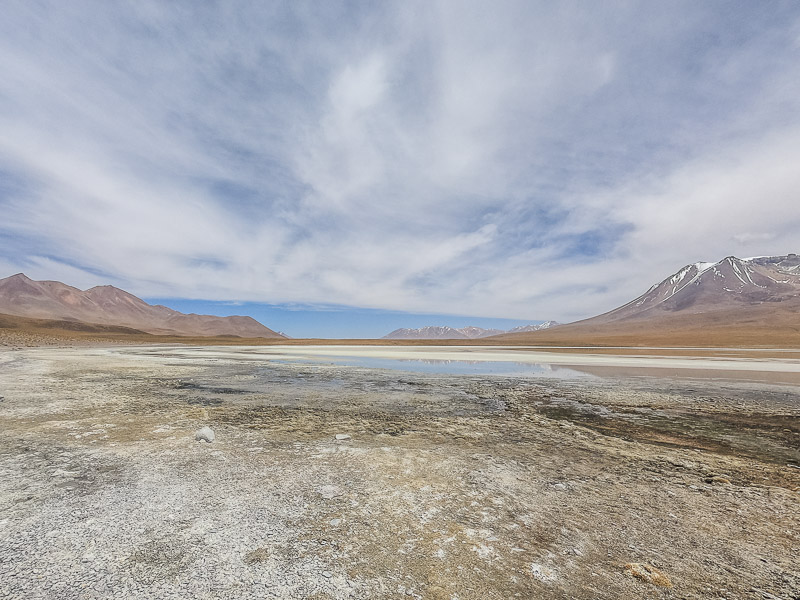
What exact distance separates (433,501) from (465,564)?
136cm

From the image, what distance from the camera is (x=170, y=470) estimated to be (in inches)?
218

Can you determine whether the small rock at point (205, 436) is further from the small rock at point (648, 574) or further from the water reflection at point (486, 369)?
the water reflection at point (486, 369)

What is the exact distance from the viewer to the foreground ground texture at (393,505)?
309 cm

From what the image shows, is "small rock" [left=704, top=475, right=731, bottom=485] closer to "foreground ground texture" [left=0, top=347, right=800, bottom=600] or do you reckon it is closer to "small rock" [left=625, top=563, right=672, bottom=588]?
"foreground ground texture" [left=0, top=347, right=800, bottom=600]

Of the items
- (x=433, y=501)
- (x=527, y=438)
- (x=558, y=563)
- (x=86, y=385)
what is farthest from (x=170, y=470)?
(x=86, y=385)

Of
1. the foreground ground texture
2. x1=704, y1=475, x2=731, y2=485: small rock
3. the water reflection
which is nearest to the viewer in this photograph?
the foreground ground texture

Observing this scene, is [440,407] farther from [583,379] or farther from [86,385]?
[86,385]

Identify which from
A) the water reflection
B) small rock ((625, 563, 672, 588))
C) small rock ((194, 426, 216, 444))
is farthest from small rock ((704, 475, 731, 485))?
A: the water reflection

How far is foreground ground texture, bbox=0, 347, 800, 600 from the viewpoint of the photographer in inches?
122

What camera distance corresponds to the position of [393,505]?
14.8 feet

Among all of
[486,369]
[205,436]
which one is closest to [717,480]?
[205,436]

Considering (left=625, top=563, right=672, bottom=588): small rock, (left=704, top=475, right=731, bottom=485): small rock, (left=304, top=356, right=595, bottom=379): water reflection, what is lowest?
(left=704, top=475, right=731, bottom=485): small rock

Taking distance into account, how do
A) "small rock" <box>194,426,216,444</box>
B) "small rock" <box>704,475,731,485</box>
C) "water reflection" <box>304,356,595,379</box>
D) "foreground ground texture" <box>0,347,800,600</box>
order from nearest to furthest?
1. "foreground ground texture" <box>0,347,800,600</box>
2. "small rock" <box>704,475,731,485</box>
3. "small rock" <box>194,426,216,444</box>
4. "water reflection" <box>304,356,595,379</box>

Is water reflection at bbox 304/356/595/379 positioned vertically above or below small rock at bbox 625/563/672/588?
above
